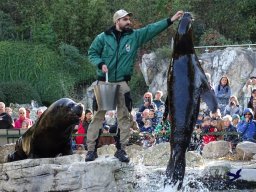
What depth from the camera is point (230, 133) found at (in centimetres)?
1259

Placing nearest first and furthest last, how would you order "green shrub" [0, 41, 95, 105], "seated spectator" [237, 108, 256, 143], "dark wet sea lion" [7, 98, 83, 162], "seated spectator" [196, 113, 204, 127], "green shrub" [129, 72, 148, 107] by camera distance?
"dark wet sea lion" [7, 98, 83, 162] → "seated spectator" [237, 108, 256, 143] → "seated spectator" [196, 113, 204, 127] → "green shrub" [129, 72, 148, 107] → "green shrub" [0, 41, 95, 105]

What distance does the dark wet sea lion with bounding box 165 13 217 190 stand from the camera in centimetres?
823

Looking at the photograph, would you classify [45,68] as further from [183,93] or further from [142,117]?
[183,93]

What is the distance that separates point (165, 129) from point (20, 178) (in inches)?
189

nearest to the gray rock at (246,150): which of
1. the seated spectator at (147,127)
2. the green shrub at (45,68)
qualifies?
the seated spectator at (147,127)

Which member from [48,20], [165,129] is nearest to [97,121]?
[165,129]

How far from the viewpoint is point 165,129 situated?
45.0ft

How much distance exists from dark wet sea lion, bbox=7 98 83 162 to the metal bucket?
842 millimetres

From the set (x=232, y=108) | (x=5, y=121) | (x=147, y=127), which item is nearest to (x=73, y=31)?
(x=5, y=121)

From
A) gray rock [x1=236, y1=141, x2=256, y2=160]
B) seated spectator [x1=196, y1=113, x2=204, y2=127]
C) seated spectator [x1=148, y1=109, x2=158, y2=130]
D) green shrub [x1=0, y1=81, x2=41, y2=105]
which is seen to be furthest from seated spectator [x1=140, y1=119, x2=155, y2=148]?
green shrub [x1=0, y1=81, x2=41, y2=105]

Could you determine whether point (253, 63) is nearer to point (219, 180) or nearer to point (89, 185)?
point (219, 180)

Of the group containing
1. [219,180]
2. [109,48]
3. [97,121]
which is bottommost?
[219,180]

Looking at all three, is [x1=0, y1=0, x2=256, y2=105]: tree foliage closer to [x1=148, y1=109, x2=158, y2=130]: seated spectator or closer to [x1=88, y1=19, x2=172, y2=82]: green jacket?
[x1=148, y1=109, x2=158, y2=130]: seated spectator

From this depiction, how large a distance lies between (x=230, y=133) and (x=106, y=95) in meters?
4.11
